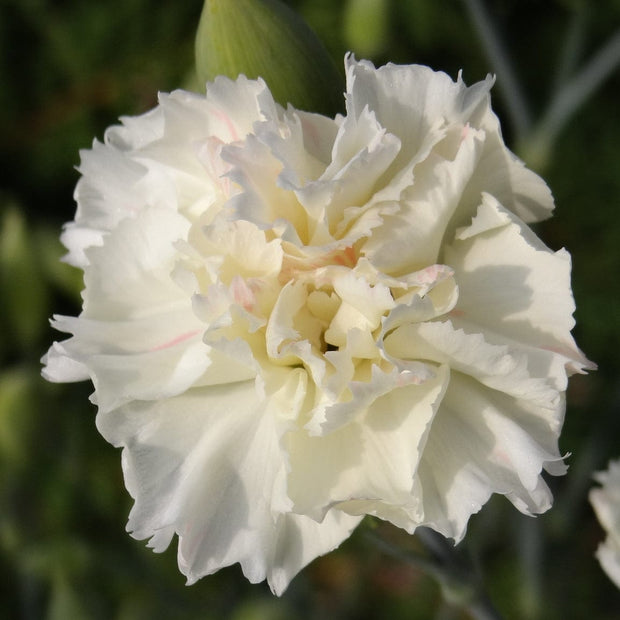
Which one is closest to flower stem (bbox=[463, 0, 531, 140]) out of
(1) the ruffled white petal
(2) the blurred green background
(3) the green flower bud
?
(2) the blurred green background

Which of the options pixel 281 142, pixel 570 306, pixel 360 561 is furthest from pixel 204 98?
pixel 360 561

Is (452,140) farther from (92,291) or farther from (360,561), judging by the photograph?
(360,561)

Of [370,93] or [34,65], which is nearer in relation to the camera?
[370,93]

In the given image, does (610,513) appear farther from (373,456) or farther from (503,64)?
(503,64)

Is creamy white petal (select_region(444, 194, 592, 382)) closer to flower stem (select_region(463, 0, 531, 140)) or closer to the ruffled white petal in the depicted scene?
the ruffled white petal

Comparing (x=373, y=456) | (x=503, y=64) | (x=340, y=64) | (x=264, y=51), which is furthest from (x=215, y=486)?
(x=340, y=64)
